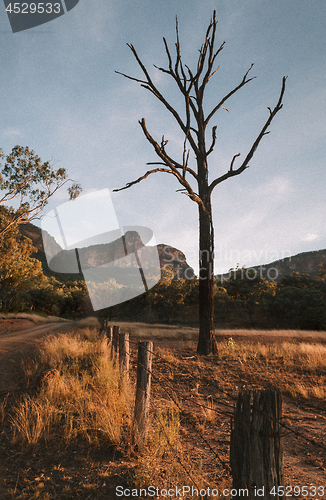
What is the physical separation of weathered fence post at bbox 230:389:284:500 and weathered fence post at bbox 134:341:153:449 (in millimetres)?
2050

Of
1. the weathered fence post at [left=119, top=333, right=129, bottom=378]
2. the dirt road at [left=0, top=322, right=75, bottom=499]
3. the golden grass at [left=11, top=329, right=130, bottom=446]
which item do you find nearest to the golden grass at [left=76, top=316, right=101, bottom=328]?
the dirt road at [left=0, top=322, right=75, bottom=499]

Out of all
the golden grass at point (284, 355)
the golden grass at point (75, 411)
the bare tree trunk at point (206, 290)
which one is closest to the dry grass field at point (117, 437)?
the golden grass at point (75, 411)

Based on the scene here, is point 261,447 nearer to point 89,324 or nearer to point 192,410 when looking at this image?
point 192,410

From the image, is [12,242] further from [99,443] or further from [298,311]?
[298,311]

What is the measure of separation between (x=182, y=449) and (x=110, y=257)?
15309 cm

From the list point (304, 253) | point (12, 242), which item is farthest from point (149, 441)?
point (304, 253)

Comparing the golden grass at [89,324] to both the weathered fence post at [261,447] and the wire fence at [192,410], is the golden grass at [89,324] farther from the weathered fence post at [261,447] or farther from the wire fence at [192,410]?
the weathered fence post at [261,447]

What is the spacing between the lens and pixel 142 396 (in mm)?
4137

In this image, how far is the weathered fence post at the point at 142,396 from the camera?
13.0 feet

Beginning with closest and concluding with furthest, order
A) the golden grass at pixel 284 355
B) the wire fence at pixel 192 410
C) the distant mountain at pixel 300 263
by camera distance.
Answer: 1. the wire fence at pixel 192 410
2. the golden grass at pixel 284 355
3. the distant mountain at pixel 300 263

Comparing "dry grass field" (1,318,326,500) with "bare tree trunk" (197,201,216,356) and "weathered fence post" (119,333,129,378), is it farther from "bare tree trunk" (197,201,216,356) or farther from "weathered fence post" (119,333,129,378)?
"bare tree trunk" (197,201,216,356)

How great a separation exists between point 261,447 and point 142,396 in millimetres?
2359

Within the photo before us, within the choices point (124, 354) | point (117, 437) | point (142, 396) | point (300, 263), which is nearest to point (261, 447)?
point (142, 396)

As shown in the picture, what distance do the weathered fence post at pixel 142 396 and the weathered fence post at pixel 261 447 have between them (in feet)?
6.73
